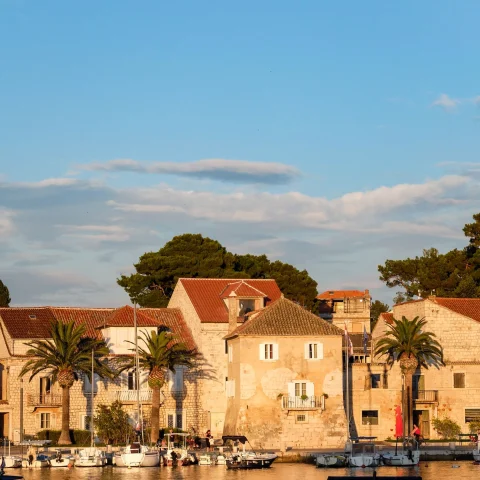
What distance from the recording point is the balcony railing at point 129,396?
82.6 meters

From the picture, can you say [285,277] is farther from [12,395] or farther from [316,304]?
[12,395]

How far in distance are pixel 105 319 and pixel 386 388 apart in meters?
21.6

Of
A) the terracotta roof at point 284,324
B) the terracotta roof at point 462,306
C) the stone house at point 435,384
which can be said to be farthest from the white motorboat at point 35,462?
the terracotta roof at point 462,306

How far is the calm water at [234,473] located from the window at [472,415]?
1579 centimetres

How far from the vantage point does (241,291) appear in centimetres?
8644

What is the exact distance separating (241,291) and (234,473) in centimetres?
2281

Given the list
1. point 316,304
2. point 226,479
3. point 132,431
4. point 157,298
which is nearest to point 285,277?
point 316,304

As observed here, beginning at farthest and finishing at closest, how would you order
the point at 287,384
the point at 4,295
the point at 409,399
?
1. the point at 4,295
2. the point at 409,399
3. the point at 287,384

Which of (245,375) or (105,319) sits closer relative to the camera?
(245,375)

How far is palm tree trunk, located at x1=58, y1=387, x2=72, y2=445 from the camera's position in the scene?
78.2 metres

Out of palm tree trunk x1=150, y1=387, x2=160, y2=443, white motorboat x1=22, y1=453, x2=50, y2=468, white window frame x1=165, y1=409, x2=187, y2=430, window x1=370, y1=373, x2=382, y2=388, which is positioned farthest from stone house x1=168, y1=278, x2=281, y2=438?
white motorboat x1=22, y1=453, x2=50, y2=468

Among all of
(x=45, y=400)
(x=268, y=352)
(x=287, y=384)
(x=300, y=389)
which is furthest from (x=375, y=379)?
(x=45, y=400)

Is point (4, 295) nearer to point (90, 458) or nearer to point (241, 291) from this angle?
point (241, 291)

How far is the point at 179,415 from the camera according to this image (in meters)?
84.2
